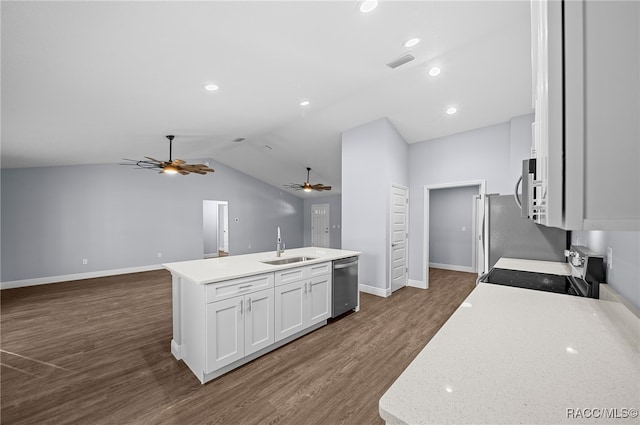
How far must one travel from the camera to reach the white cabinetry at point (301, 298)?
2.75 metres

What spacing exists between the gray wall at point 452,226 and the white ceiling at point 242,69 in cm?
257

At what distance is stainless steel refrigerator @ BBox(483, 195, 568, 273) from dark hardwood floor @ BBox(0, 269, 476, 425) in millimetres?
1224

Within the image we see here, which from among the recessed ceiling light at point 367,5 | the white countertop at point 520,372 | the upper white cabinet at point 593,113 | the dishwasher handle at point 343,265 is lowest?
the dishwasher handle at point 343,265

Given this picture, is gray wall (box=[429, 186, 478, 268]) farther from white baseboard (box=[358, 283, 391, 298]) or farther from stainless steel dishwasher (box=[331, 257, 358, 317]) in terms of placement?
stainless steel dishwasher (box=[331, 257, 358, 317])

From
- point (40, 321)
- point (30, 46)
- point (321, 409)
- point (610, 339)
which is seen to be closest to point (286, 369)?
point (321, 409)

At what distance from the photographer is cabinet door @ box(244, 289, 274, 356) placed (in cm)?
244

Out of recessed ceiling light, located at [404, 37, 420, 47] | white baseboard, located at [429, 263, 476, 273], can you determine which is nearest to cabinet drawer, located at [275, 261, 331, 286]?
recessed ceiling light, located at [404, 37, 420, 47]

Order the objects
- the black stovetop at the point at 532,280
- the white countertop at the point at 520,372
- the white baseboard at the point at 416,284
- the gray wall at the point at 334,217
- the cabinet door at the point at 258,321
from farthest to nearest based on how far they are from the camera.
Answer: the gray wall at the point at 334,217, the white baseboard at the point at 416,284, the cabinet door at the point at 258,321, the black stovetop at the point at 532,280, the white countertop at the point at 520,372

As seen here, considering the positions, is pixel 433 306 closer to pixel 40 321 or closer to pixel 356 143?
pixel 356 143

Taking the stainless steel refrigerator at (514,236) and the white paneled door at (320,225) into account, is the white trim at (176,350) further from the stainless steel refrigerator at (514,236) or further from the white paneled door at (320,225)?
the white paneled door at (320,225)

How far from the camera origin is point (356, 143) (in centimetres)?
493

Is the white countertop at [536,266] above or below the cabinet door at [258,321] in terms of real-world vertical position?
above

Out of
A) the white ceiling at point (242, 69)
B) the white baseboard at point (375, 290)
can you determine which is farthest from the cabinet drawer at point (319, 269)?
the white ceiling at point (242, 69)

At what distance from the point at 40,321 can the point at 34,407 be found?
2322mm
